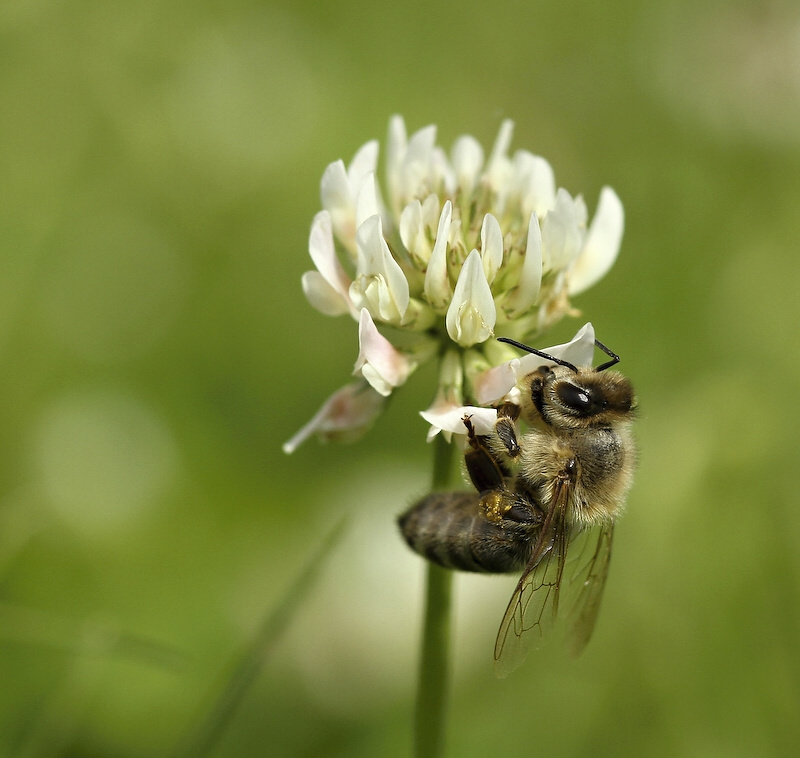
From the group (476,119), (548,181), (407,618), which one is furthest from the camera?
(476,119)

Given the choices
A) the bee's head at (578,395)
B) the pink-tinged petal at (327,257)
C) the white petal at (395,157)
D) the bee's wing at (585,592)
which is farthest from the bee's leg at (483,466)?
the white petal at (395,157)

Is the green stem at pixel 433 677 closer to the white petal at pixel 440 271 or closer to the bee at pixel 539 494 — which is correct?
the bee at pixel 539 494

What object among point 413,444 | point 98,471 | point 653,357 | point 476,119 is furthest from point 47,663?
point 476,119

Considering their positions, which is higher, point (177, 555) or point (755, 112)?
point (755, 112)

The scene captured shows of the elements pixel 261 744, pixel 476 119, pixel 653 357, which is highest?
pixel 476 119

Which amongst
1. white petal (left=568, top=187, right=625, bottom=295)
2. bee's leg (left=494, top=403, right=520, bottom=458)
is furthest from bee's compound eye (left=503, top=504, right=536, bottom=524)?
white petal (left=568, top=187, right=625, bottom=295)

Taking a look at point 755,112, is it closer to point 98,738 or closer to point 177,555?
point 177,555

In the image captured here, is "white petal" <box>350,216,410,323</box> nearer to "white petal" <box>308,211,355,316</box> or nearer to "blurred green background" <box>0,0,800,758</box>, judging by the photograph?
"white petal" <box>308,211,355,316</box>

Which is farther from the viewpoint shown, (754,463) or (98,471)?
(98,471)
